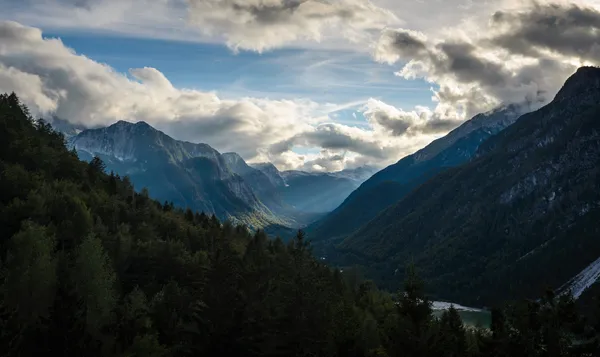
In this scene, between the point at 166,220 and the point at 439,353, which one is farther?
the point at 166,220

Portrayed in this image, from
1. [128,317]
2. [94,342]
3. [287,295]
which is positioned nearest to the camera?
Result: [94,342]

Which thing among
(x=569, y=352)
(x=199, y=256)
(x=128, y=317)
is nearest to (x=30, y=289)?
(x=128, y=317)

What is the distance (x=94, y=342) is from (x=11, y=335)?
29.5ft

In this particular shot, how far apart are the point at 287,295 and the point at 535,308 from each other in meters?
41.1

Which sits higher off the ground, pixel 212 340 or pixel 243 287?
pixel 243 287

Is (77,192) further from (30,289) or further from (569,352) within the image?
(569,352)

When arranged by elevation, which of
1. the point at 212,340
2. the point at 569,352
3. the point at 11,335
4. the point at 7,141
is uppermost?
the point at 7,141

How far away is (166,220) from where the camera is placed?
18200 centimetres

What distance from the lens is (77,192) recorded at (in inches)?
5886

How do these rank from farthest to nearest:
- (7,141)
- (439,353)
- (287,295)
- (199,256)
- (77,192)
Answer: (7,141)
(77,192)
(199,256)
(287,295)
(439,353)

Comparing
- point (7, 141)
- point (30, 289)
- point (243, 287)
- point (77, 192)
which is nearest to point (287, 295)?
point (243, 287)

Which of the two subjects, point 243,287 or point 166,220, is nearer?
point 243,287

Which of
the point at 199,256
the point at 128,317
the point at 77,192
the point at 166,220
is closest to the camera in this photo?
the point at 128,317

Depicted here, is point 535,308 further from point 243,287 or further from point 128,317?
point 128,317
